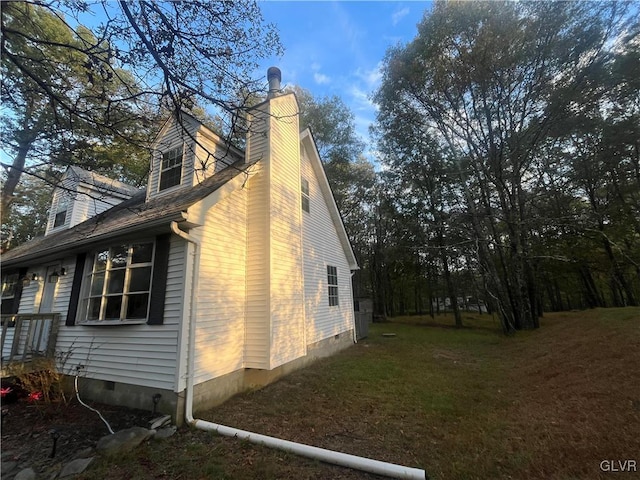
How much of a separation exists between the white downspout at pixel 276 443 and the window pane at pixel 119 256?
6.00ft

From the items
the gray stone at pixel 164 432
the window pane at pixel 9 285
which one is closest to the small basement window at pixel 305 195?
the gray stone at pixel 164 432

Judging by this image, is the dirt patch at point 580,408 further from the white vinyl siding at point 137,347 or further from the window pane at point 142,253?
the window pane at point 142,253

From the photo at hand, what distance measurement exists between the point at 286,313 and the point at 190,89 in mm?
5042

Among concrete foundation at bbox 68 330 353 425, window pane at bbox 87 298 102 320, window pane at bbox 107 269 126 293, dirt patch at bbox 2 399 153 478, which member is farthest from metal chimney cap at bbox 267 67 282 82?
dirt patch at bbox 2 399 153 478

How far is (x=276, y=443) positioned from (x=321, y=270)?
226 inches

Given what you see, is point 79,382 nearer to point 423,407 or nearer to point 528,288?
point 423,407

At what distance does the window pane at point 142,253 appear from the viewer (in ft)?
18.0

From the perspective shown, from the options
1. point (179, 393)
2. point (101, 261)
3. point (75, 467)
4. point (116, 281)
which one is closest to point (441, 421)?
point (179, 393)

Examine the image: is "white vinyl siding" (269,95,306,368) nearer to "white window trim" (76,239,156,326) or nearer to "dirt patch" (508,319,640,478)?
"white window trim" (76,239,156,326)

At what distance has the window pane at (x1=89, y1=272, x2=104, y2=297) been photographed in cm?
589

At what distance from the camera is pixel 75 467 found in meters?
3.28

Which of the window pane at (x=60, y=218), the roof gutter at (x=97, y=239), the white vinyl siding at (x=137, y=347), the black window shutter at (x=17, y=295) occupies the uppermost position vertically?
the window pane at (x=60, y=218)

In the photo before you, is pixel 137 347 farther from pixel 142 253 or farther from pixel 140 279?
pixel 142 253

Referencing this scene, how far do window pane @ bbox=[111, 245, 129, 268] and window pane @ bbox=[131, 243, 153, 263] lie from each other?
280mm
